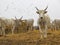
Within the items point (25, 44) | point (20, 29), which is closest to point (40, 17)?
point (25, 44)

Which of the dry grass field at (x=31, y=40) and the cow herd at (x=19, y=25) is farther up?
the cow herd at (x=19, y=25)

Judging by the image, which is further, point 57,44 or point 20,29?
point 20,29

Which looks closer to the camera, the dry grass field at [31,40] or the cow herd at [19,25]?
the dry grass field at [31,40]

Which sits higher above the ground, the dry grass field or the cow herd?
the cow herd

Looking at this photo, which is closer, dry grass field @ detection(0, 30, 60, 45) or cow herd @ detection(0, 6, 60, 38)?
dry grass field @ detection(0, 30, 60, 45)

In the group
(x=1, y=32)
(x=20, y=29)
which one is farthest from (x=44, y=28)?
(x=20, y=29)

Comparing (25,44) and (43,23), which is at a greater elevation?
(43,23)

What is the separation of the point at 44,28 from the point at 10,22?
11681 mm

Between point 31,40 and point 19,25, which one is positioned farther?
point 19,25

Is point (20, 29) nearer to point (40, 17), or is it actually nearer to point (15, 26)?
point (15, 26)

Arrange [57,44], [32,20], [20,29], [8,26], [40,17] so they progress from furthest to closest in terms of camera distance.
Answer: [32,20]
[20,29]
[8,26]
[40,17]
[57,44]

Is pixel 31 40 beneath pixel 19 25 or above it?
beneath

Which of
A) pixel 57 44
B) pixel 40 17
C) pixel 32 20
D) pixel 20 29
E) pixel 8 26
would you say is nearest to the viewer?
pixel 57 44

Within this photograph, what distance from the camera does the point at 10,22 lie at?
80.6ft
